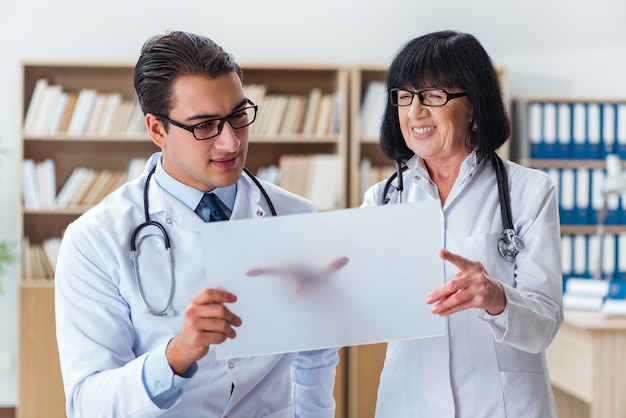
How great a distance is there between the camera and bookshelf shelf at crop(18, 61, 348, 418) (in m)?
4.37

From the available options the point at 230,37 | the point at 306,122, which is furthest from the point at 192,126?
the point at 230,37

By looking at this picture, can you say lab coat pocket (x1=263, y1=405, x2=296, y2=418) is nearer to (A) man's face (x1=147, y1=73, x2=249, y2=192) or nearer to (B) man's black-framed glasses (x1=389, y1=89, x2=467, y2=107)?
(A) man's face (x1=147, y1=73, x2=249, y2=192)

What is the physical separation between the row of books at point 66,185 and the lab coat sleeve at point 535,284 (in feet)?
10.7

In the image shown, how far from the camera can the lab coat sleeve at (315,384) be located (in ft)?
5.49

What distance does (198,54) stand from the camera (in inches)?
56.9

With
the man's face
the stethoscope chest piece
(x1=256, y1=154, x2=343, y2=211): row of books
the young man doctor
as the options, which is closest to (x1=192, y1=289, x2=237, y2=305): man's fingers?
the young man doctor

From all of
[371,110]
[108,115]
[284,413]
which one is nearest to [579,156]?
[371,110]

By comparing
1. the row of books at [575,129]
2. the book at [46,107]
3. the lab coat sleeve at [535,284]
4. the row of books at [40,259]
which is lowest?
the row of books at [40,259]

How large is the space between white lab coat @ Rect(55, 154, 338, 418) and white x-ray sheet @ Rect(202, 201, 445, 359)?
0.54 ft

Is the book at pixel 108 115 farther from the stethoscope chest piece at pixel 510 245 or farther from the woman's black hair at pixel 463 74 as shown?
the stethoscope chest piece at pixel 510 245

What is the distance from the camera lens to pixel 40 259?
452 centimetres

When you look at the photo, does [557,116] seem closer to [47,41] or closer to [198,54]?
[47,41]

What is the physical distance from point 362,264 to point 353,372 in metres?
3.22

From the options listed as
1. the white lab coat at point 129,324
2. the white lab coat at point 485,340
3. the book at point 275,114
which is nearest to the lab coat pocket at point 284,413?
the white lab coat at point 129,324
